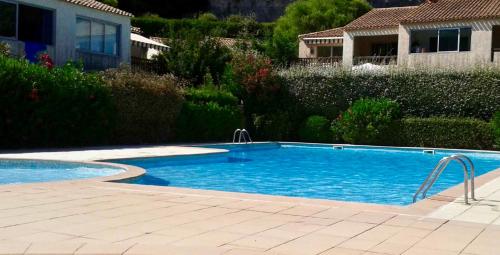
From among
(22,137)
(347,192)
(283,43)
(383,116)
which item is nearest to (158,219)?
(347,192)

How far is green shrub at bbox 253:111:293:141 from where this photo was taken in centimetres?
2719

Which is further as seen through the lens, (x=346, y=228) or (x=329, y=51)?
(x=329, y=51)

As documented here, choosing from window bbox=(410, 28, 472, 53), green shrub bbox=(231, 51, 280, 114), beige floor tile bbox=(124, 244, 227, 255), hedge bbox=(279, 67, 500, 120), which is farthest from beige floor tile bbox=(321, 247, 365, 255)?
window bbox=(410, 28, 472, 53)

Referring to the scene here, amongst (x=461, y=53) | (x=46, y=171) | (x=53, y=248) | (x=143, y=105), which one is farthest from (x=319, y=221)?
(x=461, y=53)

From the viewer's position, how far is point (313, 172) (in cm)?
1623

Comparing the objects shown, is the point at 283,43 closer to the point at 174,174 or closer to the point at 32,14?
the point at 32,14

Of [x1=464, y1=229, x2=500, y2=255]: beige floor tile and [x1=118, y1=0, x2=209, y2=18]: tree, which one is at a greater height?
[x1=118, y1=0, x2=209, y2=18]: tree

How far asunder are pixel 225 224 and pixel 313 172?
9881mm

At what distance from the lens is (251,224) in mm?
6586

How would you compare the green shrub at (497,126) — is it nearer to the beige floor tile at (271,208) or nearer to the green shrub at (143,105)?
the green shrub at (143,105)

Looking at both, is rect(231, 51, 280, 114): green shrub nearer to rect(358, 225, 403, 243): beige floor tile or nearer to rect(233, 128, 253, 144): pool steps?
rect(233, 128, 253, 144): pool steps

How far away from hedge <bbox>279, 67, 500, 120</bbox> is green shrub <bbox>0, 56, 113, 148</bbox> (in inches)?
410

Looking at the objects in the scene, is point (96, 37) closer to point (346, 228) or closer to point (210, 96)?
point (210, 96)

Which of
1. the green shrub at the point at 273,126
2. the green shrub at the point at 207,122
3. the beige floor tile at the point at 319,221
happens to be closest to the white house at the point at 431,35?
the green shrub at the point at 273,126
